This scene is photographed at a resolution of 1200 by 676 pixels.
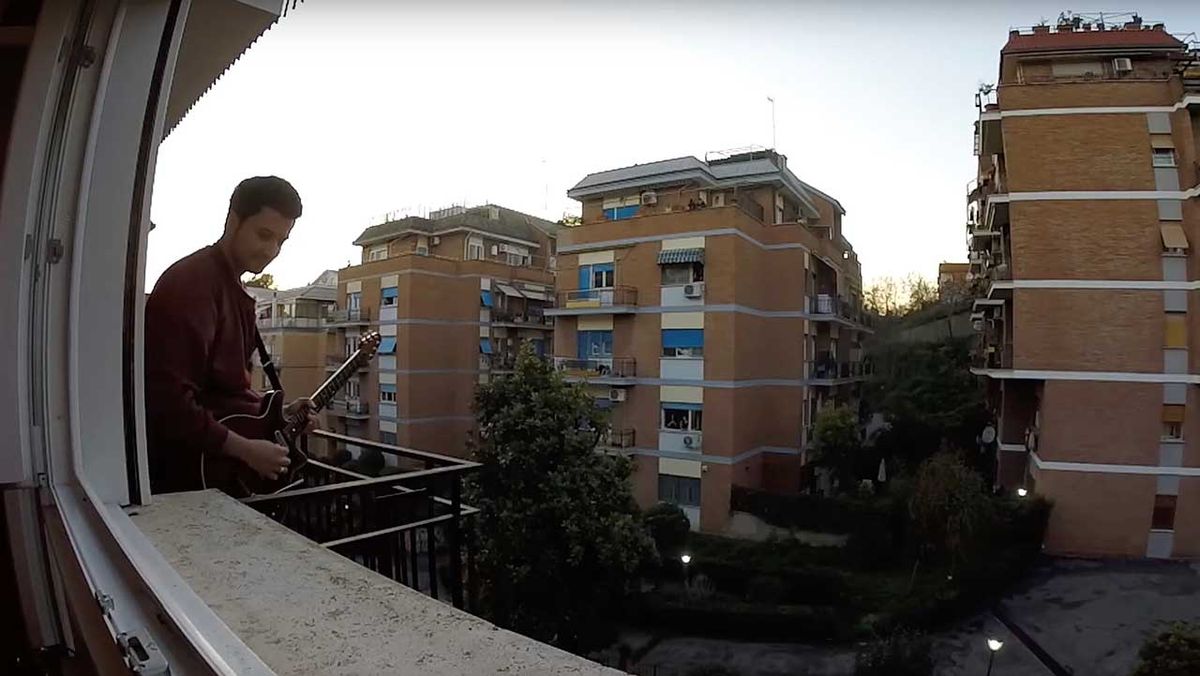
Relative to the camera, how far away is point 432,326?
32.2 ft

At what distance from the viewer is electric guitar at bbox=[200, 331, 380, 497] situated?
1.23m

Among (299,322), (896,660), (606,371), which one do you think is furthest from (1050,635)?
(299,322)

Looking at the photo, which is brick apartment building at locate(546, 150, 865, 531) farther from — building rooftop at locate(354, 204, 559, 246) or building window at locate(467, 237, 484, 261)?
building rooftop at locate(354, 204, 559, 246)

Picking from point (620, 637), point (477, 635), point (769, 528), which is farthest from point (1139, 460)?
point (477, 635)

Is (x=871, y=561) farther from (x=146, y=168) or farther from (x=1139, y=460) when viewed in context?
(x=146, y=168)

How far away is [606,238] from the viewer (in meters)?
8.91

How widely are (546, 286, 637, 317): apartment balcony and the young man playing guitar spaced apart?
7.34 m

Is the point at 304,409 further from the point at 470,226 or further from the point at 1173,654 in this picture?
the point at 470,226

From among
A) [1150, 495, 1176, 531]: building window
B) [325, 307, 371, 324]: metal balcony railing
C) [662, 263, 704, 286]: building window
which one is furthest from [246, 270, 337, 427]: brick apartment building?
[1150, 495, 1176, 531]: building window

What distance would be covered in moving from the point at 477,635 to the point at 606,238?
28.1 feet

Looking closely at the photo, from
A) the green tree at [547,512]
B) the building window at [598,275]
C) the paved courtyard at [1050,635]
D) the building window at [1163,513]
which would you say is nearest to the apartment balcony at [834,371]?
the building window at [598,275]

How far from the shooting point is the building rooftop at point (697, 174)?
9.79 metres

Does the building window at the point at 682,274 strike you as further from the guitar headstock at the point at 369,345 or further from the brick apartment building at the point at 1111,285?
the guitar headstock at the point at 369,345

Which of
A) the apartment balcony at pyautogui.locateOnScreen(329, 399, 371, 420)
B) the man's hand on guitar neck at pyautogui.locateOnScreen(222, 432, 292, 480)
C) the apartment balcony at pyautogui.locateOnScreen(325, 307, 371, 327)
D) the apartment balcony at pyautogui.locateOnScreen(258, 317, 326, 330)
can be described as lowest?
the apartment balcony at pyautogui.locateOnScreen(329, 399, 371, 420)
